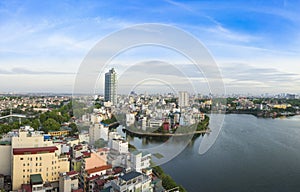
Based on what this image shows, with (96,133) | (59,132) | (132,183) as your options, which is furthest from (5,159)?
(59,132)

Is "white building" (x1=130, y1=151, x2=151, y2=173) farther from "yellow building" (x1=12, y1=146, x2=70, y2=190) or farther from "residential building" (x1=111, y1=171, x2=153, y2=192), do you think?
"yellow building" (x1=12, y1=146, x2=70, y2=190)

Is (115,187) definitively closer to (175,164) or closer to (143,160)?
(143,160)

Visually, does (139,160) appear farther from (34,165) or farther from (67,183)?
(34,165)

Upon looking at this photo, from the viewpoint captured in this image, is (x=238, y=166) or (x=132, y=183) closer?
(x=132, y=183)

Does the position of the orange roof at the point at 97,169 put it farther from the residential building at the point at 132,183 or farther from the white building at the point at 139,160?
the residential building at the point at 132,183

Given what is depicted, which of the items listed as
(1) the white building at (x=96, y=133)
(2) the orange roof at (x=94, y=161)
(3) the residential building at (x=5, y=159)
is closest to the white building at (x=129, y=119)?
(1) the white building at (x=96, y=133)

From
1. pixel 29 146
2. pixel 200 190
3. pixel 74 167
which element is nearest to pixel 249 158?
pixel 200 190

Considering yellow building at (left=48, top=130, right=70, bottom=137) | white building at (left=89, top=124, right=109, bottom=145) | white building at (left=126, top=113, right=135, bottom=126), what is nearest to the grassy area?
white building at (left=89, top=124, right=109, bottom=145)
